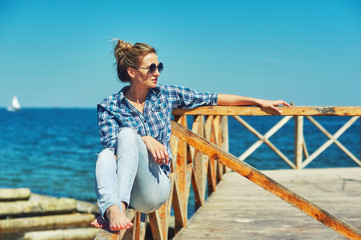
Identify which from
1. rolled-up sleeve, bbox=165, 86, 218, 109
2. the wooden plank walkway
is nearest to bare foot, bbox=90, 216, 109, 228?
rolled-up sleeve, bbox=165, 86, 218, 109

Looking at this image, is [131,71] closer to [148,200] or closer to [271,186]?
[148,200]

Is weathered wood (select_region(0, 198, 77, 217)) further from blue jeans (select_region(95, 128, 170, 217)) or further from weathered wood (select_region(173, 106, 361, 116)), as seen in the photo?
blue jeans (select_region(95, 128, 170, 217))

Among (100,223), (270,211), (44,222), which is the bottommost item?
(44,222)

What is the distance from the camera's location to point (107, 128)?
2482mm

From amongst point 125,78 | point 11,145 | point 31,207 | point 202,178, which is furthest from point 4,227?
point 11,145

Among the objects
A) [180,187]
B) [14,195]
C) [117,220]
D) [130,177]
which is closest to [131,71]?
[130,177]

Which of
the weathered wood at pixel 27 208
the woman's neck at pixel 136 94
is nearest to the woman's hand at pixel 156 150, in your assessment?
the woman's neck at pixel 136 94

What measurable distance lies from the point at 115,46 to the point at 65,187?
12.6 meters

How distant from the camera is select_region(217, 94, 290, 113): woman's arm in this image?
2852 millimetres

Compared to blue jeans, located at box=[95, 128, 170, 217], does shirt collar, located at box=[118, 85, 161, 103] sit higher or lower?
higher

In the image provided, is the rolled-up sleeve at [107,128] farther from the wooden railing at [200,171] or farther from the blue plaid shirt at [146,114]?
the wooden railing at [200,171]

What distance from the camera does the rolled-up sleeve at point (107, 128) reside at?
7.85 feet

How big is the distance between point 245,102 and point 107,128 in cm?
101

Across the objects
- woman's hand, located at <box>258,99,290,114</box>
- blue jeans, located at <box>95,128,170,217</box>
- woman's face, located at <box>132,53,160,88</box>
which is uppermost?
woman's face, located at <box>132,53,160,88</box>
